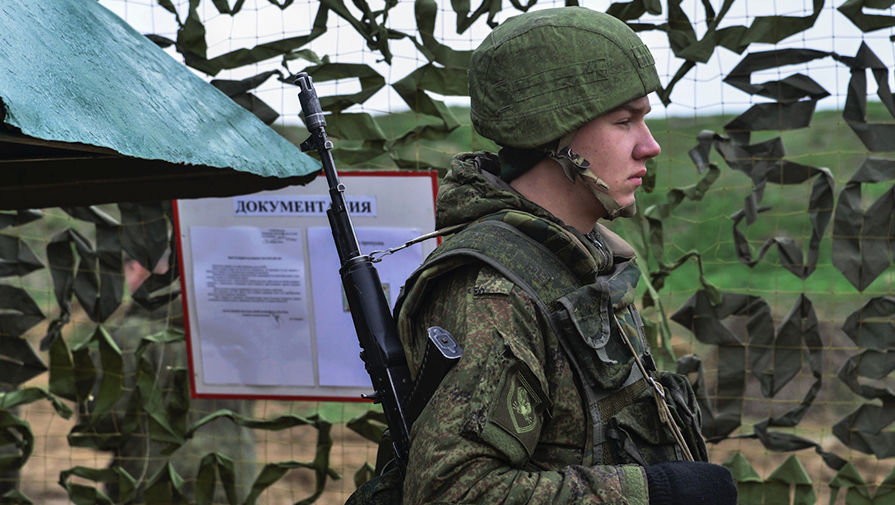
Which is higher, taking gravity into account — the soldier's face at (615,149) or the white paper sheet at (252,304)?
the soldier's face at (615,149)

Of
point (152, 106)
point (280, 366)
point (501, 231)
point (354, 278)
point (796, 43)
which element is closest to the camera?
point (501, 231)

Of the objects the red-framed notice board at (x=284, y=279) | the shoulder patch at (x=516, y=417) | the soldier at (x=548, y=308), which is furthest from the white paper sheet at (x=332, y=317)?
the shoulder patch at (x=516, y=417)

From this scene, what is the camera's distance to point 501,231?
189 cm

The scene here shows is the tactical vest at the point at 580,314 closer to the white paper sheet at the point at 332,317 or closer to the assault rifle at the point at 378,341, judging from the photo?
the assault rifle at the point at 378,341

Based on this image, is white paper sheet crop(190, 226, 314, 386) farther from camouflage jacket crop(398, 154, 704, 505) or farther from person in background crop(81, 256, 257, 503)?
camouflage jacket crop(398, 154, 704, 505)

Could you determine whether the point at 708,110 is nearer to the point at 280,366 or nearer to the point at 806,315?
the point at 806,315

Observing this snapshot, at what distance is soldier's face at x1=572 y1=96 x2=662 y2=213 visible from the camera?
194cm

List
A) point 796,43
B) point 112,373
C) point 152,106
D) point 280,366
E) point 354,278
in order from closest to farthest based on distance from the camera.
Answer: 1. point 152,106
2. point 354,278
3. point 796,43
4. point 280,366
5. point 112,373

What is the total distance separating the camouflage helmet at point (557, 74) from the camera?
1.92 metres

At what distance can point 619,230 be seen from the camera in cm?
358

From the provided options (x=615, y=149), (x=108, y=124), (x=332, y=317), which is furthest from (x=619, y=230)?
(x=108, y=124)

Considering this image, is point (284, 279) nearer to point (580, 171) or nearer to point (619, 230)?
point (619, 230)

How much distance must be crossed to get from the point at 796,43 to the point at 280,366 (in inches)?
85.4

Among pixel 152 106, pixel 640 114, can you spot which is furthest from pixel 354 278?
pixel 640 114
